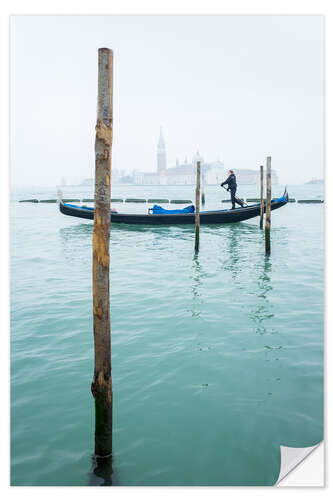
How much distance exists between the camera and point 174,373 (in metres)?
3.17

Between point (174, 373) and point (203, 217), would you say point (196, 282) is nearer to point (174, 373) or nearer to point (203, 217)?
point (174, 373)

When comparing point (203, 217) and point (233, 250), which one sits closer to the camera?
point (233, 250)

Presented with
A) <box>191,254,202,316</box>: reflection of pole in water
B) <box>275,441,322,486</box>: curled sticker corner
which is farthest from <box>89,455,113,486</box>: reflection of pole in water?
<box>191,254,202,316</box>: reflection of pole in water

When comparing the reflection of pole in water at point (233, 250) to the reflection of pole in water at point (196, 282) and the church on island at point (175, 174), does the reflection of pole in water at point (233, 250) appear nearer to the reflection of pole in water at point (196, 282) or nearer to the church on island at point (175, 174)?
the reflection of pole in water at point (196, 282)

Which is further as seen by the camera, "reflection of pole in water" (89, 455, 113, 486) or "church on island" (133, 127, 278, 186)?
"church on island" (133, 127, 278, 186)

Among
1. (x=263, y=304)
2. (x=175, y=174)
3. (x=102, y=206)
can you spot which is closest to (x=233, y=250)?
(x=263, y=304)

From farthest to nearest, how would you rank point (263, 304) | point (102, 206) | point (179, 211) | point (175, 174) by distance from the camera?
point (175, 174)
point (179, 211)
point (263, 304)
point (102, 206)

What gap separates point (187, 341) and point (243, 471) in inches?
66.8

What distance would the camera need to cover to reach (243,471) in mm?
2176

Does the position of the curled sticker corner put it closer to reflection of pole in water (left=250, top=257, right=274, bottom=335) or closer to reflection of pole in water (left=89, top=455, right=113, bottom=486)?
reflection of pole in water (left=89, top=455, right=113, bottom=486)

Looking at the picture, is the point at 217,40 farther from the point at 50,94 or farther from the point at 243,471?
the point at 243,471

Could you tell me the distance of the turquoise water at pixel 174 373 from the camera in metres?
2.25

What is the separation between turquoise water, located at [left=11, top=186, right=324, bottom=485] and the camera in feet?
7.38

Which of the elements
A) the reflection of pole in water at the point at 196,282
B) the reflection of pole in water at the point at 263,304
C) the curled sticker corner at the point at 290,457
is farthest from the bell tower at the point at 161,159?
the curled sticker corner at the point at 290,457
